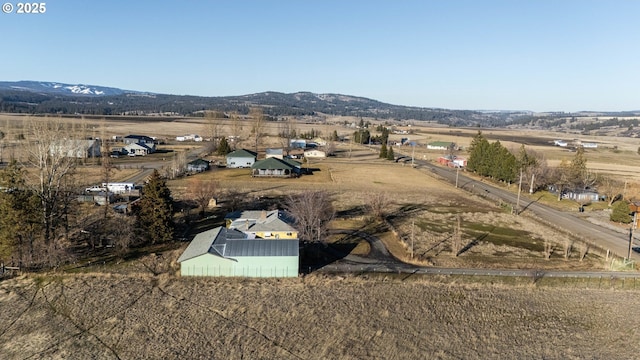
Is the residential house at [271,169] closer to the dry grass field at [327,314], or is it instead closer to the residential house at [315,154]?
the residential house at [315,154]

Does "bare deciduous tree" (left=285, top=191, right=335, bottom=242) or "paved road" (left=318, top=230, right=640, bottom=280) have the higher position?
"bare deciduous tree" (left=285, top=191, right=335, bottom=242)

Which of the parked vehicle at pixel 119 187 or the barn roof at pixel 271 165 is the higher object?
the barn roof at pixel 271 165

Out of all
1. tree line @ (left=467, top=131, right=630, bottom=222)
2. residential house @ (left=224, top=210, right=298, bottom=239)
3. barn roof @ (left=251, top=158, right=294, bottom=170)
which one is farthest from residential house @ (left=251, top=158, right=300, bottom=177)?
tree line @ (left=467, top=131, right=630, bottom=222)

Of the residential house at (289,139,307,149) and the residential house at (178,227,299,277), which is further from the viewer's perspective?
the residential house at (289,139,307,149)

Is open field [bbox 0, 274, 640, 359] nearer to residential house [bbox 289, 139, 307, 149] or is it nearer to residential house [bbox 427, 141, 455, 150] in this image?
residential house [bbox 289, 139, 307, 149]

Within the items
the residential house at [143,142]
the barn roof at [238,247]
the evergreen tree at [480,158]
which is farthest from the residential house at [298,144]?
the barn roof at [238,247]

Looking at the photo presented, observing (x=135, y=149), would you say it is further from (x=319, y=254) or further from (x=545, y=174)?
(x=545, y=174)

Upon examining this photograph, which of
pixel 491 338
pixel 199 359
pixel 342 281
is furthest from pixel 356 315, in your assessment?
pixel 199 359

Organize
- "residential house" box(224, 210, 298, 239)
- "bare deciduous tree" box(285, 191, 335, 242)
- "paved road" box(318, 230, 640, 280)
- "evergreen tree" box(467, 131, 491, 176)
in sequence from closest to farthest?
"paved road" box(318, 230, 640, 280)
"residential house" box(224, 210, 298, 239)
"bare deciduous tree" box(285, 191, 335, 242)
"evergreen tree" box(467, 131, 491, 176)
